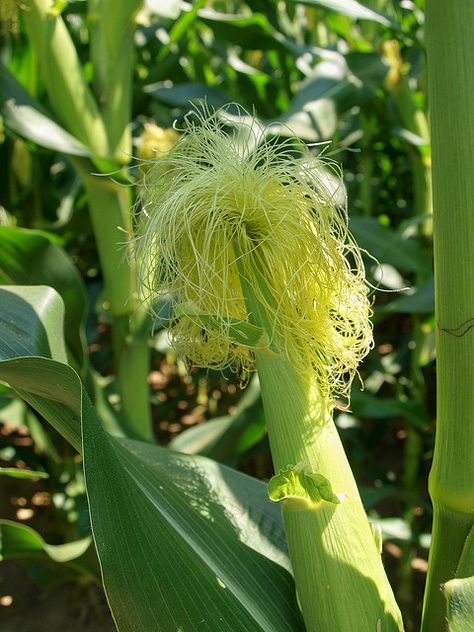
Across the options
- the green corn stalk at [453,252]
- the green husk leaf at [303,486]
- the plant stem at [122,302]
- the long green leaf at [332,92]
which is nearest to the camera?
the green corn stalk at [453,252]

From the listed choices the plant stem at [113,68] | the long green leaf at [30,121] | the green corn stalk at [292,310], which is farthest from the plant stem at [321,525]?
the plant stem at [113,68]

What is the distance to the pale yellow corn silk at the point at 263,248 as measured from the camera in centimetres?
69

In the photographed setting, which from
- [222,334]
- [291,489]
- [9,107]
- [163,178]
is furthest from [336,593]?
[9,107]

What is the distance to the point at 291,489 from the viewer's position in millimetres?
654

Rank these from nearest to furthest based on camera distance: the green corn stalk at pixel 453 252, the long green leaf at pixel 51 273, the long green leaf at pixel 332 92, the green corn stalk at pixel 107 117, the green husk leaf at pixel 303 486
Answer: the green corn stalk at pixel 453 252 < the green husk leaf at pixel 303 486 < the long green leaf at pixel 51 273 < the green corn stalk at pixel 107 117 < the long green leaf at pixel 332 92

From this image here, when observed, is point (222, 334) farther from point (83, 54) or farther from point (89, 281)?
point (89, 281)

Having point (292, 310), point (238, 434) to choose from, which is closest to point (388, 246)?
point (238, 434)

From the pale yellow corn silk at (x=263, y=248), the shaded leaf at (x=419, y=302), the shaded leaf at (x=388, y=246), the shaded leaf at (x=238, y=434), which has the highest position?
the pale yellow corn silk at (x=263, y=248)

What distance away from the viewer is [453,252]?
1.88ft

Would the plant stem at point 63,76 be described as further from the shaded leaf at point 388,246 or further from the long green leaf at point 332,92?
the shaded leaf at point 388,246

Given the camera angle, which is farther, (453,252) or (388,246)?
(388,246)

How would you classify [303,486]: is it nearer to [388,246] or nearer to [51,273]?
[51,273]

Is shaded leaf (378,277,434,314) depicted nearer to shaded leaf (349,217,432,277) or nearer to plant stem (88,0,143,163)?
shaded leaf (349,217,432,277)

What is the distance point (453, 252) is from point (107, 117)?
1013 mm
